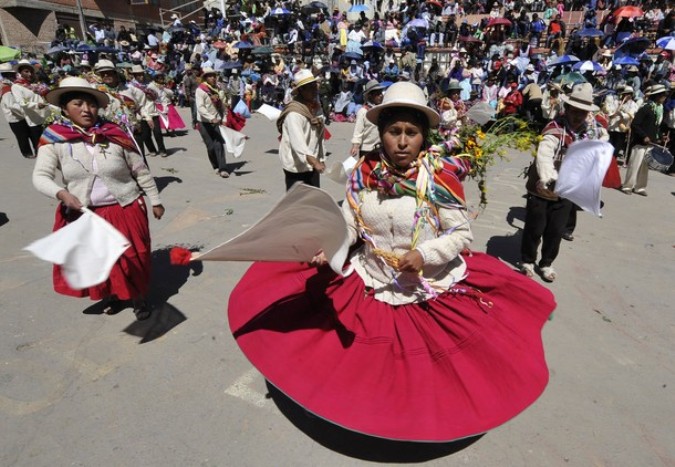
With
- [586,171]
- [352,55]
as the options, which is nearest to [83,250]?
[586,171]

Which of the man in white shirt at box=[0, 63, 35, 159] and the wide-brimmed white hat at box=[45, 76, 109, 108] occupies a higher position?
the wide-brimmed white hat at box=[45, 76, 109, 108]

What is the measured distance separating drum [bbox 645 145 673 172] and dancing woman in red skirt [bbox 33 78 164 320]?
8.66 meters

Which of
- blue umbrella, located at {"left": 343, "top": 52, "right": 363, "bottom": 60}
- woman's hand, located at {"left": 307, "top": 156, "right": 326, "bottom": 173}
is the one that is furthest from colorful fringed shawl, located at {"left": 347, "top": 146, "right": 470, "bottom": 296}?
blue umbrella, located at {"left": 343, "top": 52, "right": 363, "bottom": 60}

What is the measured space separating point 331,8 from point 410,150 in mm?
31311

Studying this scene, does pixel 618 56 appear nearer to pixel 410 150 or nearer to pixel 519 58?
pixel 519 58

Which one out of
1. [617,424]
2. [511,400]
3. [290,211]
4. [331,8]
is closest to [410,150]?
[290,211]

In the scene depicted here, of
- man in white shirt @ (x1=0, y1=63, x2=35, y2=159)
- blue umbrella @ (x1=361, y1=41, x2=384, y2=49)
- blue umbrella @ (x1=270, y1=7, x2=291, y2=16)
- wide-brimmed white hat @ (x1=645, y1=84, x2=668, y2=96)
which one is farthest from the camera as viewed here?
blue umbrella @ (x1=270, y1=7, x2=291, y2=16)

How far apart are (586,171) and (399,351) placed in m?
2.42

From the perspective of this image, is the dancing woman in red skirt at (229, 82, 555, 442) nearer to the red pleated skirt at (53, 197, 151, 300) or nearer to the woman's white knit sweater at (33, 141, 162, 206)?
the red pleated skirt at (53, 197, 151, 300)

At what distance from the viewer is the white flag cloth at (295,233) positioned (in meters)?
2.24

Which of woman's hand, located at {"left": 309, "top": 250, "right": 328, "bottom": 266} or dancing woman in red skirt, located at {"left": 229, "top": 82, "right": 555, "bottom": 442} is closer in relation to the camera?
dancing woman in red skirt, located at {"left": 229, "top": 82, "right": 555, "bottom": 442}

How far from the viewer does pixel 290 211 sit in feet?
7.52

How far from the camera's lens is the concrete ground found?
2854 mm

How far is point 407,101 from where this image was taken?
2.46 metres
